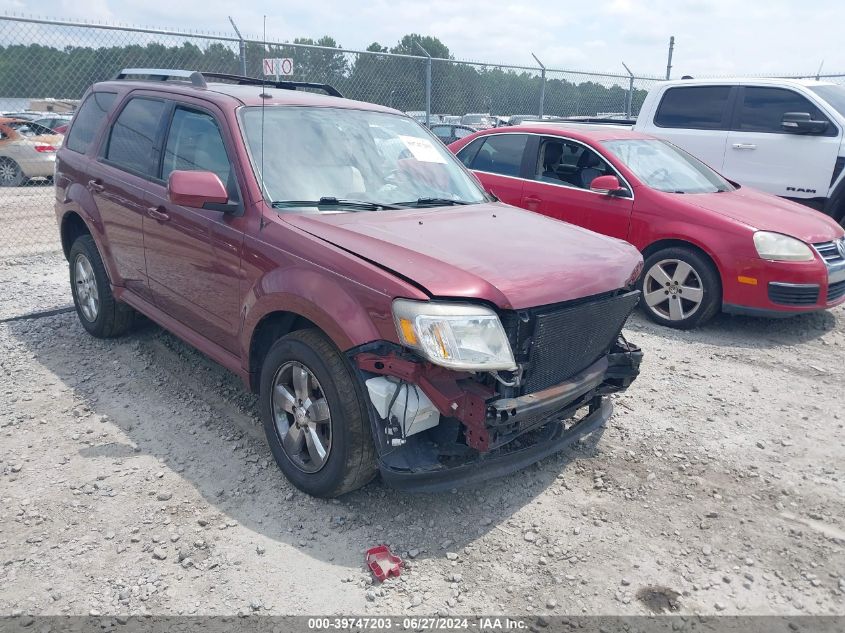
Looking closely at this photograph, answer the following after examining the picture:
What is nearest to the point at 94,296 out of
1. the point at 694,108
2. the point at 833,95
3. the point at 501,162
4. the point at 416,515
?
the point at 416,515

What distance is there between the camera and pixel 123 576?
2787 millimetres

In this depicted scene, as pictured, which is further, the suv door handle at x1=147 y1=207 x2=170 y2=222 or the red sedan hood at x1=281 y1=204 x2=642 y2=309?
the suv door handle at x1=147 y1=207 x2=170 y2=222

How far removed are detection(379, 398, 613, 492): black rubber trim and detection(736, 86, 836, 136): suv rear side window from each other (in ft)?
21.6

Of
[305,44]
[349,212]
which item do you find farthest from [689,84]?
[349,212]

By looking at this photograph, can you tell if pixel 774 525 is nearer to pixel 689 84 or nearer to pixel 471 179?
pixel 471 179

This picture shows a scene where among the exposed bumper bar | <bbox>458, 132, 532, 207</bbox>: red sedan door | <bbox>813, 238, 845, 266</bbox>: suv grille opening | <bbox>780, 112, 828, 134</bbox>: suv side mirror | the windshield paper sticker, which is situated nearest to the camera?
the exposed bumper bar

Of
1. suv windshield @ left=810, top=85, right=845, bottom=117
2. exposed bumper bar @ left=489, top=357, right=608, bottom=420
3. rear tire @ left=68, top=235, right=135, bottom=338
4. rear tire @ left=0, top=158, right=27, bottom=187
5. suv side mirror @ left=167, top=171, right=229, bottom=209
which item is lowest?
rear tire @ left=0, top=158, right=27, bottom=187

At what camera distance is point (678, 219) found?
596cm

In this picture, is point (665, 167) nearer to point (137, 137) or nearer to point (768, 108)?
point (768, 108)

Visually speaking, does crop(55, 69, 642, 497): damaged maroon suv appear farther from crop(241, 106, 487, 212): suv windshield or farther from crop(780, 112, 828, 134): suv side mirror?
crop(780, 112, 828, 134): suv side mirror

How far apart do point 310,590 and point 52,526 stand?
1.31 metres

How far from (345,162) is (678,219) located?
3426mm

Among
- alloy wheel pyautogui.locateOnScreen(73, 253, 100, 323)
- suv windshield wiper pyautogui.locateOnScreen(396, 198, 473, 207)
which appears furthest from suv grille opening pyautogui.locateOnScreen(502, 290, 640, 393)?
alloy wheel pyautogui.locateOnScreen(73, 253, 100, 323)

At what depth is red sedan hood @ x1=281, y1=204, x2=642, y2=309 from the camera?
286cm
